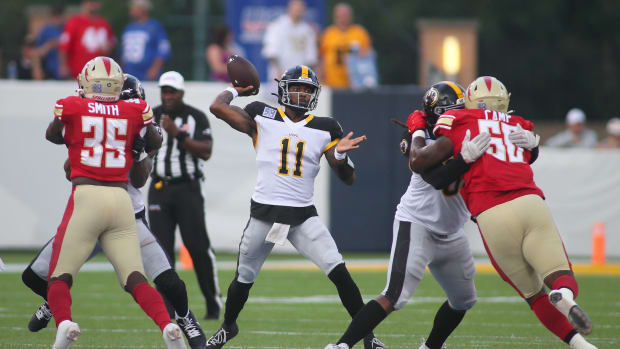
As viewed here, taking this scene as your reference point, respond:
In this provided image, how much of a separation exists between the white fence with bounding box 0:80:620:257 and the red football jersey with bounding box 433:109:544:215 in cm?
807

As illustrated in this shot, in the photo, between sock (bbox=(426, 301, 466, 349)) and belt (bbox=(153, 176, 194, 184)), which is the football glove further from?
belt (bbox=(153, 176, 194, 184))

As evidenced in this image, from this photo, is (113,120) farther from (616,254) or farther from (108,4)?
(108,4)

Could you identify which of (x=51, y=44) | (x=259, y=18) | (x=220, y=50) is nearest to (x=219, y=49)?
(x=220, y=50)

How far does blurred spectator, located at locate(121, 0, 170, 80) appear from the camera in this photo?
49.9ft

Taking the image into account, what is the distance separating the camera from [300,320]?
28.9 ft

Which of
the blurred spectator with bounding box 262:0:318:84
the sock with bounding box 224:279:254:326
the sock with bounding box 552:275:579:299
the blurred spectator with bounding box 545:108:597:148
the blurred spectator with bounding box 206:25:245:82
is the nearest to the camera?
the sock with bounding box 552:275:579:299

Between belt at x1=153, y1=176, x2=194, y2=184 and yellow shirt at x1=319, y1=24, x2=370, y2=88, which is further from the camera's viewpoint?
yellow shirt at x1=319, y1=24, x2=370, y2=88

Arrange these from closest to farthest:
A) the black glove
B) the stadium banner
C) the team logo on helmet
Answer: the black glove → the team logo on helmet → the stadium banner

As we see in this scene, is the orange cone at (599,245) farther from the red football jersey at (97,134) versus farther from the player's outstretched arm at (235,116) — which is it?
the red football jersey at (97,134)

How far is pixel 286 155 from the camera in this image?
698 cm

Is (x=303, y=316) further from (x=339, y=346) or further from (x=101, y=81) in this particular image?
(x=101, y=81)

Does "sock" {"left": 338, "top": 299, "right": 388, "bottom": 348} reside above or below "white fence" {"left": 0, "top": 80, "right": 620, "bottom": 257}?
above

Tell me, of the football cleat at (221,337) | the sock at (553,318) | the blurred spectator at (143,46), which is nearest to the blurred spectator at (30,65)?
the blurred spectator at (143,46)

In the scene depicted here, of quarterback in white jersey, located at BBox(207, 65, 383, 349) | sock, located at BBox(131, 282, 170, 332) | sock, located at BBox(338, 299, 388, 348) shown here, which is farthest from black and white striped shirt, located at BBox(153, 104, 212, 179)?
sock, located at BBox(338, 299, 388, 348)
